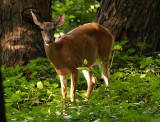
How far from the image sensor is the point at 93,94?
531cm

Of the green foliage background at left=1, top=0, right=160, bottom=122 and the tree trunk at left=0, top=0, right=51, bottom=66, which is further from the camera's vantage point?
the tree trunk at left=0, top=0, right=51, bottom=66

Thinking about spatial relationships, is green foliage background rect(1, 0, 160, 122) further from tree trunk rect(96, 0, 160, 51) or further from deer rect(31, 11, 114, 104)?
tree trunk rect(96, 0, 160, 51)

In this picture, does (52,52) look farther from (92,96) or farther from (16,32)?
Answer: (16,32)

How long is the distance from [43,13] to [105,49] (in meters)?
2.19

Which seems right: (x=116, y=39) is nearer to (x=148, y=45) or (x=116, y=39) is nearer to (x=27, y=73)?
(x=148, y=45)

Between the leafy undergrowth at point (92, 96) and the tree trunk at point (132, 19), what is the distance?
0.51 metres

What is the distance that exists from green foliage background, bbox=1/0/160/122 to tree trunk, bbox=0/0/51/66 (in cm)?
44

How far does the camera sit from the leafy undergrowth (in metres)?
3.14

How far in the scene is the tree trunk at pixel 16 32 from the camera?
22.5ft

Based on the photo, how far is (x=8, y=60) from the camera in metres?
6.85

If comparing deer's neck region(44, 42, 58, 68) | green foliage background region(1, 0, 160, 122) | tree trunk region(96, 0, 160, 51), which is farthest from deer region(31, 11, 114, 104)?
tree trunk region(96, 0, 160, 51)

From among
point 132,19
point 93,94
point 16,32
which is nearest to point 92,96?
point 93,94

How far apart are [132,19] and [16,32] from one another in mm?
2861

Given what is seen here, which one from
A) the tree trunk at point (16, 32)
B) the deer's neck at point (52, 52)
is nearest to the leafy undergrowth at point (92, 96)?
the tree trunk at point (16, 32)
